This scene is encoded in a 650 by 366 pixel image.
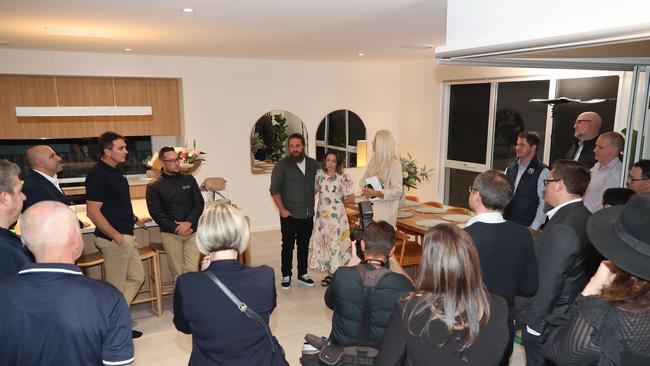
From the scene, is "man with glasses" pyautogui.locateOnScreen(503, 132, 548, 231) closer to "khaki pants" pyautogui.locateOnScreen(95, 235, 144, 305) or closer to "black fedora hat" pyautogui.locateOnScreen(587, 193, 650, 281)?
"black fedora hat" pyautogui.locateOnScreen(587, 193, 650, 281)

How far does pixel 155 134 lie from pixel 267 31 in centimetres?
312

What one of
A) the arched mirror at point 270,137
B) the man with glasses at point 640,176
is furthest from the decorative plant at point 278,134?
the man with glasses at point 640,176

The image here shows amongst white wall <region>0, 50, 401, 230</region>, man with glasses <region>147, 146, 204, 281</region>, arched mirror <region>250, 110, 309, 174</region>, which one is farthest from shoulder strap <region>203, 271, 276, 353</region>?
arched mirror <region>250, 110, 309, 174</region>

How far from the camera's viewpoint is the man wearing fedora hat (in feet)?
4.22

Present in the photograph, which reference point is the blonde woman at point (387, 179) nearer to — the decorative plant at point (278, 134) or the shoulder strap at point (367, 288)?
the shoulder strap at point (367, 288)

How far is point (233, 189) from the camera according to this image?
6863 millimetres

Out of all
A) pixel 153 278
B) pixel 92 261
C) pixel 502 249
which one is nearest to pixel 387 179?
pixel 502 249

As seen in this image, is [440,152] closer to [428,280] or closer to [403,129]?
[403,129]

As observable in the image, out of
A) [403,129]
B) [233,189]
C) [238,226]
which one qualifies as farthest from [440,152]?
[238,226]

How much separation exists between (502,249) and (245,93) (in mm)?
5311

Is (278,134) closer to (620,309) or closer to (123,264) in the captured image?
(123,264)

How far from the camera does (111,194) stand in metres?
3.52

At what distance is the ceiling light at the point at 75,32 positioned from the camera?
4113mm

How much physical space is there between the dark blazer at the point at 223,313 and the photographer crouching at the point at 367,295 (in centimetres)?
35
